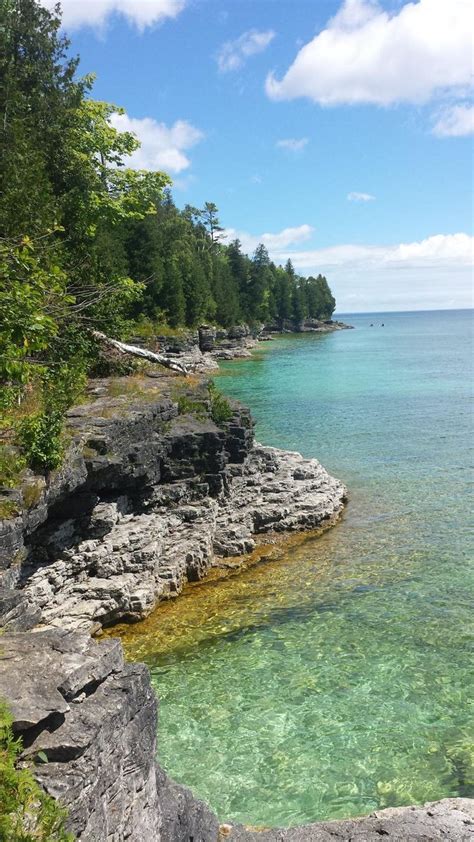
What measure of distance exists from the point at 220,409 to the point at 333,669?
38.9ft

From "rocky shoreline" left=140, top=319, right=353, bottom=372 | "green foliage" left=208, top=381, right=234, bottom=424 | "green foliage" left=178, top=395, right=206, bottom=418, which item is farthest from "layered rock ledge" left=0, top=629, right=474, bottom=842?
"rocky shoreline" left=140, top=319, right=353, bottom=372

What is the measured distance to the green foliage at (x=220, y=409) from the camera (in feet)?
73.4

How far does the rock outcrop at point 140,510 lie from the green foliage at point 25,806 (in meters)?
3.98

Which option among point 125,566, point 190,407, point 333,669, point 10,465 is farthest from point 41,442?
point 190,407

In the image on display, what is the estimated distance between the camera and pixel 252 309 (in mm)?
120375

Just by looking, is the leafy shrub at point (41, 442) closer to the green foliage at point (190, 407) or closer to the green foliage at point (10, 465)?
the green foliage at point (10, 465)

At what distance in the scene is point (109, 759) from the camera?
6.78m

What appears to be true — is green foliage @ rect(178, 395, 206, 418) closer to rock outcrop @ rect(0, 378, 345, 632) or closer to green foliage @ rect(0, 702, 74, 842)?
rock outcrop @ rect(0, 378, 345, 632)

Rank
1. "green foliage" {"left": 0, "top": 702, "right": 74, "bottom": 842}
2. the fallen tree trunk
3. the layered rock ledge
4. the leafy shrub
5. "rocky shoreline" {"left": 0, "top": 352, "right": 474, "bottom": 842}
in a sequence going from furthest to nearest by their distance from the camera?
the fallen tree trunk
the leafy shrub
"rocky shoreline" {"left": 0, "top": 352, "right": 474, "bottom": 842}
the layered rock ledge
"green foliage" {"left": 0, "top": 702, "right": 74, "bottom": 842}

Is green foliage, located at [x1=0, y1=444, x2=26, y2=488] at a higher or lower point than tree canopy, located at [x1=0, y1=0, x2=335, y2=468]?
lower

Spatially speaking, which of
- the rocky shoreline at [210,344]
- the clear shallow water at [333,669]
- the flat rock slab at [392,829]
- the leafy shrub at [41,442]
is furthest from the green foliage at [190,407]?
the rocky shoreline at [210,344]

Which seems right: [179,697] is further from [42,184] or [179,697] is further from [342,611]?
[42,184]

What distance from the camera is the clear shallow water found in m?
9.84

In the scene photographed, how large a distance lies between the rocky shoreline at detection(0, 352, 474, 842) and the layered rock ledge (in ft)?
0.06
